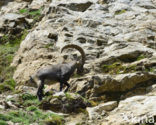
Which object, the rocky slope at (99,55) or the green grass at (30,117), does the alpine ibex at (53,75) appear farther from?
the green grass at (30,117)

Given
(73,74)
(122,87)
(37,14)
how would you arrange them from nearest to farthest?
1. (122,87)
2. (73,74)
3. (37,14)

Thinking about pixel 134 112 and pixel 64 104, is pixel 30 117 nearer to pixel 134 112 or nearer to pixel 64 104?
pixel 64 104

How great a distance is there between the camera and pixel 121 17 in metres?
16.7

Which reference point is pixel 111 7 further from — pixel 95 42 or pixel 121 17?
pixel 95 42

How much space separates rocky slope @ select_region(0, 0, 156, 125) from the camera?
8.17 metres

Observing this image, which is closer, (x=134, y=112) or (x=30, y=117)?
(x=134, y=112)

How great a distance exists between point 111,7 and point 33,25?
20.4 ft

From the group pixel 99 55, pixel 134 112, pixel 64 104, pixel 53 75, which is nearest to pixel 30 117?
pixel 64 104

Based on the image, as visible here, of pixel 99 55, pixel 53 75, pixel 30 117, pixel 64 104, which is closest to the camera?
pixel 30 117

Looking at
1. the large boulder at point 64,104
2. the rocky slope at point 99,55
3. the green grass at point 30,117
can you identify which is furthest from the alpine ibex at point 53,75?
the green grass at point 30,117

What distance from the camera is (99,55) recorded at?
1284 centimetres

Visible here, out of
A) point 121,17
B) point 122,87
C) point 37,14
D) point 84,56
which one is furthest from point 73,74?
point 37,14

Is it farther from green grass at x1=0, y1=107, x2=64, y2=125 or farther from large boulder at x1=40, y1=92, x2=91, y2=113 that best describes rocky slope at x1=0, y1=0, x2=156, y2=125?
green grass at x1=0, y1=107, x2=64, y2=125

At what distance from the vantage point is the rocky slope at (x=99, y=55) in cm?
817
